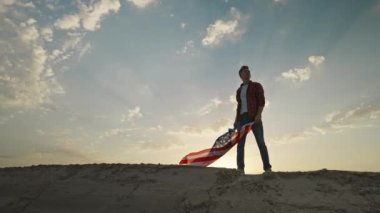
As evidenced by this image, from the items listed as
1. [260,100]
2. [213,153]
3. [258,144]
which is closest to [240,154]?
[258,144]

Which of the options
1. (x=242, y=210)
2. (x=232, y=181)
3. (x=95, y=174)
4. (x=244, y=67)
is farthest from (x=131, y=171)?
(x=244, y=67)

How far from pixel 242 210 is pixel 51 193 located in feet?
9.05

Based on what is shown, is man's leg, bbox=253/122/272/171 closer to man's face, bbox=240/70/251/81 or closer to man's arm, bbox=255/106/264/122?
man's arm, bbox=255/106/264/122

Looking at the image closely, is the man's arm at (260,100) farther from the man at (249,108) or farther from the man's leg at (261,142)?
the man's leg at (261,142)

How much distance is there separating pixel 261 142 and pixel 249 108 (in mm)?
682

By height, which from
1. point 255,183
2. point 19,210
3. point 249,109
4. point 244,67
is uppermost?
point 244,67

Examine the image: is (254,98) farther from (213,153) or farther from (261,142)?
(213,153)

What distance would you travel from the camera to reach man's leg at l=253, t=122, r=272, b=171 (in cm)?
606

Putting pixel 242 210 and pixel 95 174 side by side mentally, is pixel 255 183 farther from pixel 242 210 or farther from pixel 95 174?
pixel 95 174

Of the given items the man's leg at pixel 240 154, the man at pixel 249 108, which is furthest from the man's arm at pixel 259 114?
the man's leg at pixel 240 154

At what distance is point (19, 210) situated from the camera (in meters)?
4.91

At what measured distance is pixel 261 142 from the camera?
624 centimetres

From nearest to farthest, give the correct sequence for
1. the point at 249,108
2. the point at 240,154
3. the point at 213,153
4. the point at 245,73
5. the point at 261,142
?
the point at 261,142, the point at 240,154, the point at 249,108, the point at 245,73, the point at 213,153

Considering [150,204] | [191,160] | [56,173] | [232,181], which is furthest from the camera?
[191,160]
